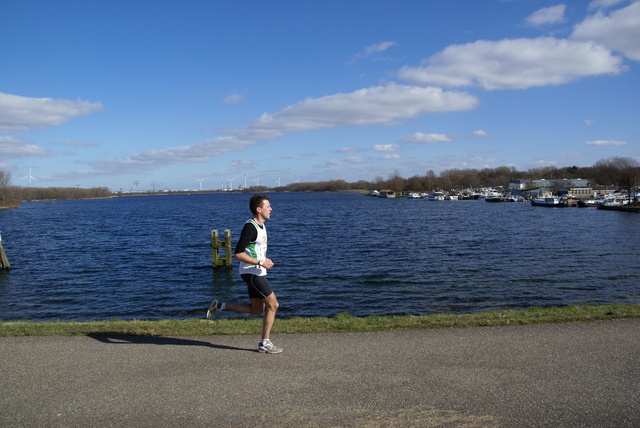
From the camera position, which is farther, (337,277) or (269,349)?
(337,277)

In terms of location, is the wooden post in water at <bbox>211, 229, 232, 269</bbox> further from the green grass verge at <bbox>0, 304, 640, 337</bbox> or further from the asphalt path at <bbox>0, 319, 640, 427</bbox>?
the asphalt path at <bbox>0, 319, 640, 427</bbox>

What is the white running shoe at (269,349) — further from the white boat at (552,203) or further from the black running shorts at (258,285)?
the white boat at (552,203)

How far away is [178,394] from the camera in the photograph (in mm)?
5602

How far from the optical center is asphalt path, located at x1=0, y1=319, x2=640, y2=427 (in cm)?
499

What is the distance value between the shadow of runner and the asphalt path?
3 cm

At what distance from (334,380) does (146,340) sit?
142 inches

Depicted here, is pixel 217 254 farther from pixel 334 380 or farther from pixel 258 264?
pixel 334 380

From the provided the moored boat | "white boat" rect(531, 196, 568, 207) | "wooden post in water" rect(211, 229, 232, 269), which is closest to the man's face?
"wooden post in water" rect(211, 229, 232, 269)

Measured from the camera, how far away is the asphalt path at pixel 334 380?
499cm

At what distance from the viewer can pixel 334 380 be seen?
5.96m

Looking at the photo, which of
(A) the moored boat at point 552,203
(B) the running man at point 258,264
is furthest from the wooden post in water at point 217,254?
(A) the moored boat at point 552,203

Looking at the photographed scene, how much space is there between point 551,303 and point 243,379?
13.7m

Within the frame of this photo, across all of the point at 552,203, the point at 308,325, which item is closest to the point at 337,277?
the point at 308,325

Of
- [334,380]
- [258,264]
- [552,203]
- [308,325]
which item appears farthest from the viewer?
[552,203]
